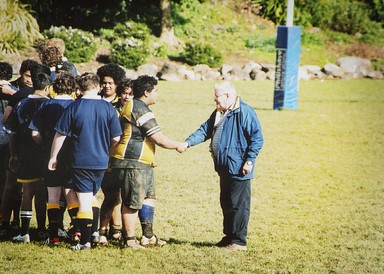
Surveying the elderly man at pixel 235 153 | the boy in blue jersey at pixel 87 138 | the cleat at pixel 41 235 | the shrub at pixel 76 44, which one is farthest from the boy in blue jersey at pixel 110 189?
the shrub at pixel 76 44

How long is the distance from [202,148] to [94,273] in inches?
297

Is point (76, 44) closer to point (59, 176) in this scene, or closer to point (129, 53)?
point (129, 53)

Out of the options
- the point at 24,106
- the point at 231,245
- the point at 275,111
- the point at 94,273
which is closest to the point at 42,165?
the point at 24,106

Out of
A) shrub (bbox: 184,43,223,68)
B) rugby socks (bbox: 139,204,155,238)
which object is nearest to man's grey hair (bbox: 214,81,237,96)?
rugby socks (bbox: 139,204,155,238)

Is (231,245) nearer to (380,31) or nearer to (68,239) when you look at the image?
(68,239)

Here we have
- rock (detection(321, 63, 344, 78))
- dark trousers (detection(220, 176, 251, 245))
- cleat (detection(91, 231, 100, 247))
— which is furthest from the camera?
rock (detection(321, 63, 344, 78))

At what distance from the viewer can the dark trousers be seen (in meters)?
6.60

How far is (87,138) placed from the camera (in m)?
6.22

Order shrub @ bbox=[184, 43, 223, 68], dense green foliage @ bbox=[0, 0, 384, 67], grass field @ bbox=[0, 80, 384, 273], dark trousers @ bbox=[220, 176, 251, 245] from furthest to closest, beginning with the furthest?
dense green foliage @ bbox=[0, 0, 384, 67] < shrub @ bbox=[184, 43, 223, 68] < dark trousers @ bbox=[220, 176, 251, 245] < grass field @ bbox=[0, 80, 384, 273]

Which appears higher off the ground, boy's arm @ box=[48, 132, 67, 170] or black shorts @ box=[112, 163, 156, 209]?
boy's arm @ box=[48, 132, 67, 170]

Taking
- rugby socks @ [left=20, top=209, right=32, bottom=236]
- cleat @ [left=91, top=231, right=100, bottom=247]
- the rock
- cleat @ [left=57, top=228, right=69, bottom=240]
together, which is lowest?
cleat @ [left=57, top=228, right=69, bottom=240]

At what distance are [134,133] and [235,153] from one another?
0.98m

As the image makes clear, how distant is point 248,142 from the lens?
6.59m

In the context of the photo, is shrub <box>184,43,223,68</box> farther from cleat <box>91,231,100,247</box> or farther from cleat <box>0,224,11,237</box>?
cleat <box>91,231,100,247</box>
